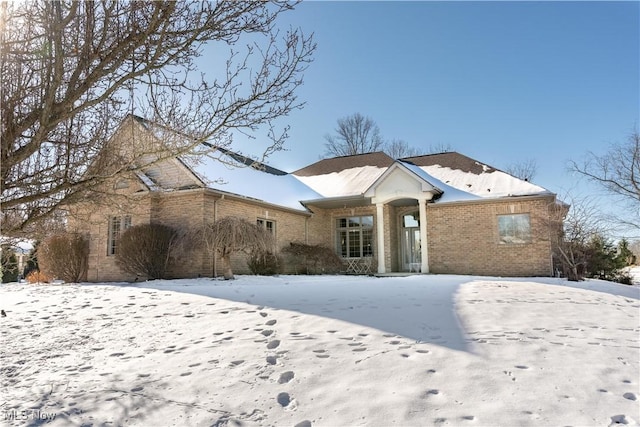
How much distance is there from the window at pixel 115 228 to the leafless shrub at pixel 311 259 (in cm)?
605

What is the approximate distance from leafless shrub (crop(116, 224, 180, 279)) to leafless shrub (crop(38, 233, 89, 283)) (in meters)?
2.74

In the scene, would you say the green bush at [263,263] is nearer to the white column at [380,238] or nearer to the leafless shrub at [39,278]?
the white column at [380,238]

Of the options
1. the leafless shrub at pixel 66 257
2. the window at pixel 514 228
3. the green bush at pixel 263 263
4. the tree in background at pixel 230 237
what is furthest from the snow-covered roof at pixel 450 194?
the leafless shrub at pixel 66 257

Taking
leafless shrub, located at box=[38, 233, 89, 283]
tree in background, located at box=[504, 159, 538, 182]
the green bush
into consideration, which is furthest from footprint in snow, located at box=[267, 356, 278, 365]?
tree in background, located at box=[504, 159, 538, 182]

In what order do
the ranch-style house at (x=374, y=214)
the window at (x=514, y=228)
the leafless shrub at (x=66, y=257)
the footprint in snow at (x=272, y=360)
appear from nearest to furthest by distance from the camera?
1. the footprint in snow at (x=272, y=360)
2. the ranch-style house at (x=374, y=214)
3. the leafless shrub at (x=66, y=257)
4. the window at (x=514, y=228)

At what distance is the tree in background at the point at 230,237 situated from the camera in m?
13.3

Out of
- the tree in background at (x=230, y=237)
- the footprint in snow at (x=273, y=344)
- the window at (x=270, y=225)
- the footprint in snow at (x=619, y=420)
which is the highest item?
the window at (x=270, y=225)

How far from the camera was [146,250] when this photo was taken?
545 inches

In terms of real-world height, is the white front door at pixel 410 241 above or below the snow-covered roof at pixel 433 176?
below

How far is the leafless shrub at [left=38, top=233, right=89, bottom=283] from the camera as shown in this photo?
51.9ft

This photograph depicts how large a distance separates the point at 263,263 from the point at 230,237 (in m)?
2.72

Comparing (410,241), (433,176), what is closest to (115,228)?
(410,241)

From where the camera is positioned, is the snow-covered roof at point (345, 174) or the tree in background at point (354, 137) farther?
the tree in background at point (354, 137)

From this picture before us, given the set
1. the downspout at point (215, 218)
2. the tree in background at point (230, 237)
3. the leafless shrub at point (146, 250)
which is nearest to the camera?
the tree in background at point (230, 237)
